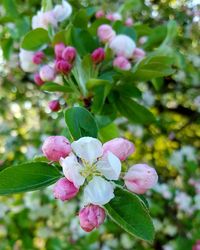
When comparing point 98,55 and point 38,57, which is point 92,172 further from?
point 38,57

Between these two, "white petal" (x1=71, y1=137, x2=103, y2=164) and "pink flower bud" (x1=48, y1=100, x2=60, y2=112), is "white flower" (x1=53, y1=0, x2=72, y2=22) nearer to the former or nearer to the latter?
"pink flower bud" (x1=48, y1=100, x2=60, y2=112)

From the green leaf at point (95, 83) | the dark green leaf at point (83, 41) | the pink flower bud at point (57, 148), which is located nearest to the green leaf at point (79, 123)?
the pink flower bud at point (57, 148)

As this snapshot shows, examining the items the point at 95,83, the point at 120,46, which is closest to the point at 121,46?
the point at 120,46

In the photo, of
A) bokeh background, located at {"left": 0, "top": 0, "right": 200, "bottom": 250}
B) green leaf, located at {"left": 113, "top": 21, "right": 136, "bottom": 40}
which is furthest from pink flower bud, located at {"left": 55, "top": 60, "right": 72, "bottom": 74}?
bokeh background, located at {"left": 0, "top": 0, "right": 200, "bottom": 250}

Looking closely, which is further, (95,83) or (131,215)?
(95,83)

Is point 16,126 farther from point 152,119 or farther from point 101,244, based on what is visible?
point 152,119

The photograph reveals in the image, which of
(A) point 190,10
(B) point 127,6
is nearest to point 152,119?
(B) point 127,6

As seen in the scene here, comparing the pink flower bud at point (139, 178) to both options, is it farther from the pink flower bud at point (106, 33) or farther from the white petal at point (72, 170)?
the pink flower bud at point (106, 33)
